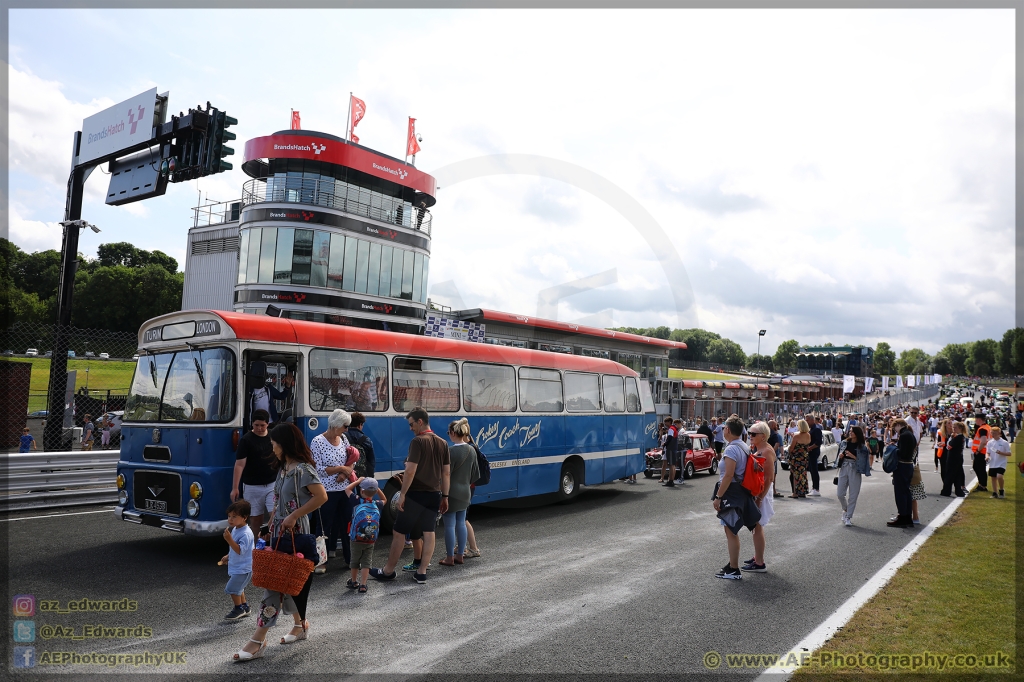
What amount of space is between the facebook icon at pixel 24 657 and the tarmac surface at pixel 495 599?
3.1 inches

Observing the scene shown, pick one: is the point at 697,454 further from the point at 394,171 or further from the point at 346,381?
the point at 394,171

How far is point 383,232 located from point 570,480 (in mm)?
33487

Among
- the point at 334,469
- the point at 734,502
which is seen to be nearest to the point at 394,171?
the point at 334,469

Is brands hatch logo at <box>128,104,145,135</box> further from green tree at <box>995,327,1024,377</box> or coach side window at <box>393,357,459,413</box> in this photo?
green tree at <box>995,327,1024,377</box>

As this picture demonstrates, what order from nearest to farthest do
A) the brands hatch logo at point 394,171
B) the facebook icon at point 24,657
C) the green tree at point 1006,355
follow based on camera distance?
the facebook icon at point 24,657 → the brands hatch logo at point 394,171 → the green tree at point 1006,355

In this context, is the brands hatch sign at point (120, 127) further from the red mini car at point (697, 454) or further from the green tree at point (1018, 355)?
the green tree at point (1018, 355)

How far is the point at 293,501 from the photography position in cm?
556

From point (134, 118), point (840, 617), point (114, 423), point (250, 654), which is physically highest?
point (134, 118)

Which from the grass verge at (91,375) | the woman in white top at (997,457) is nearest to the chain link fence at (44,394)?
the grass verge at (91,375)

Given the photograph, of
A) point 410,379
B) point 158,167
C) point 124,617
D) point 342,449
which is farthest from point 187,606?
point 158,167

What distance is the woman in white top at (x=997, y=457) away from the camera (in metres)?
14.9

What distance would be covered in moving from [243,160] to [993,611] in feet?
155

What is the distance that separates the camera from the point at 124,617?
6.12m

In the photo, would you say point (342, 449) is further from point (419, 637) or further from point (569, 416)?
point (569, 416)
